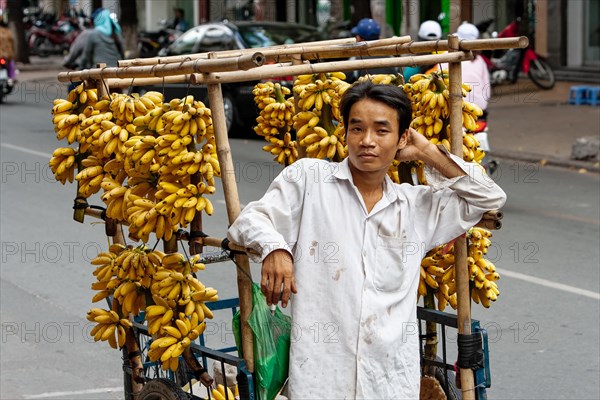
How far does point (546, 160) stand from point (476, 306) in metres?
6.88

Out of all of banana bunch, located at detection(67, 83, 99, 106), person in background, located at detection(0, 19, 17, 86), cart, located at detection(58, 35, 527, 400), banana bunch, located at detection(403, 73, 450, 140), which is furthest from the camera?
person in background, located at detection(0, 19, 17, 86)

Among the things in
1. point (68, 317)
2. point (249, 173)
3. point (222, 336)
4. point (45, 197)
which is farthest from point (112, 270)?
point (249, 173)

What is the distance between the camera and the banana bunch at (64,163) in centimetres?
440

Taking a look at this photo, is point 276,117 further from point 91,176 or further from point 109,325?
point 109,325

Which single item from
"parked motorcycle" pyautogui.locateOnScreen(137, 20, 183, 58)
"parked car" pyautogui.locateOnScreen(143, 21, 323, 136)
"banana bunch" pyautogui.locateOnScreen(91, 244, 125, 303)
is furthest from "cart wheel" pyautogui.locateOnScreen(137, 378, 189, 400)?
"parked motorcycle" pyautogui.locateOnScreen(137, 20, 183, 58)

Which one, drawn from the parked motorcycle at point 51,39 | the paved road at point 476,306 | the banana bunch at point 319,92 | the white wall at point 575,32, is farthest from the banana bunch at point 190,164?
the parked motorcycle at point 51,39

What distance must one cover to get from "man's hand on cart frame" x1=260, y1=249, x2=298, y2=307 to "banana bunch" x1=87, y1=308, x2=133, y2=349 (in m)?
1.20

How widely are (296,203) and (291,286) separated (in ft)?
0.96

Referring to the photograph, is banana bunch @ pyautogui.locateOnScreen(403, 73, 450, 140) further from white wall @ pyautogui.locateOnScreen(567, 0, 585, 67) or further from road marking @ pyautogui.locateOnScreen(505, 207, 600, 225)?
white wall @ pyautogui.locateOnScreen(567, 0, 585, 67)

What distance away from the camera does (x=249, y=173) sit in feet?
40.4

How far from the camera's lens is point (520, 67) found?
20188 millimetres

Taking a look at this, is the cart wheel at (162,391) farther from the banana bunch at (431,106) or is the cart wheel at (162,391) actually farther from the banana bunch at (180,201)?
the banana bunch at (431,106)

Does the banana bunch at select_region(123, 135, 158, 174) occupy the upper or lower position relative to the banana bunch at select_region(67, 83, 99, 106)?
lower

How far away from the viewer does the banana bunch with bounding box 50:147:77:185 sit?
440 cm
